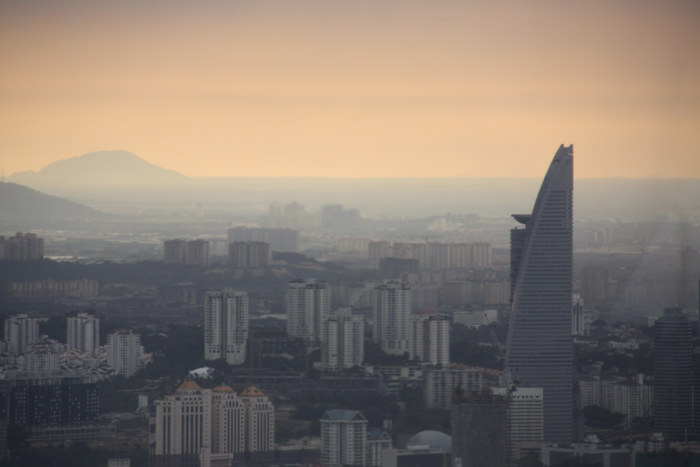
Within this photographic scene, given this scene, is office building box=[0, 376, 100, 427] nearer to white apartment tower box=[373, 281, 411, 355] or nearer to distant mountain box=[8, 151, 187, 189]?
white apartment tower box=[373, 281, 411, 355]

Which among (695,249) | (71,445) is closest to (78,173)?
(71,445)

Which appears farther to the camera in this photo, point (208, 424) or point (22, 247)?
point (22, 247)

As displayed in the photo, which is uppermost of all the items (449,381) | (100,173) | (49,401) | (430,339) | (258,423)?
(100,173)

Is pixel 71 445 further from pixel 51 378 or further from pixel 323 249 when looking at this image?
pixel 323 249

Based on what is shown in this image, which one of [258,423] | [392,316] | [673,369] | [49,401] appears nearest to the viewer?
[258,423]

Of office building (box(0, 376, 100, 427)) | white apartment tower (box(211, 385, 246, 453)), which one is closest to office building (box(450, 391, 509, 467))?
white apartment tower (box(211, 385, 246, 453))

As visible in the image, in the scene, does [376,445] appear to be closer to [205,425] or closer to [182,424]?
[205,425]

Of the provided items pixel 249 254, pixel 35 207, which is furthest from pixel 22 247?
pixel 249 254
